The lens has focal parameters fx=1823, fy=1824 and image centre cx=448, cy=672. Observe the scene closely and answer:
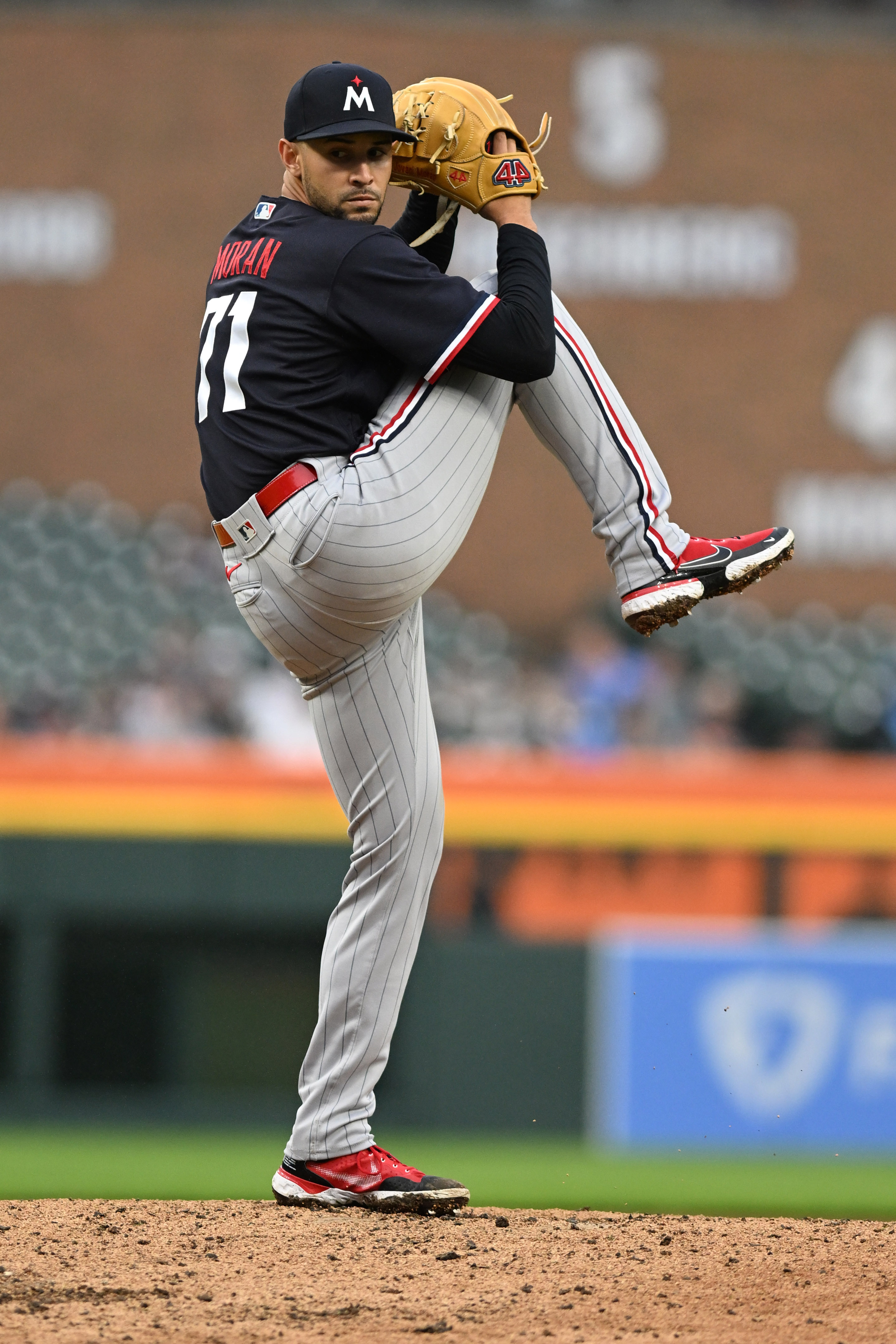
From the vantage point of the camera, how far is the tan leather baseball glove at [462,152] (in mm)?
3236

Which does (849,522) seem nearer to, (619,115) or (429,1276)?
(619,115)

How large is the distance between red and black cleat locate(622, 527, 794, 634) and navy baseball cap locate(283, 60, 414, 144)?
88cm

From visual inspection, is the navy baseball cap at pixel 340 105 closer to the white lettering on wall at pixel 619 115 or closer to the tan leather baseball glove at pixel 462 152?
the tan leather baseball glove at pixel 462 152

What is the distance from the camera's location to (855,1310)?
2.88 m

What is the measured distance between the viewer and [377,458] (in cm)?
311

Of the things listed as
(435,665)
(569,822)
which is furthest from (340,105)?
(435,665)

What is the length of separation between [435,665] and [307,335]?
7951 mm

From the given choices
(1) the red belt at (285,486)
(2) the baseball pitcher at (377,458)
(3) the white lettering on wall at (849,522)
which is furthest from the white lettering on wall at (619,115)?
(1) the red belt at (285,486)

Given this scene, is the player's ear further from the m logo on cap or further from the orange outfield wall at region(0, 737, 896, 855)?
the orange outfield wall at region(0, 737, 896, 855)

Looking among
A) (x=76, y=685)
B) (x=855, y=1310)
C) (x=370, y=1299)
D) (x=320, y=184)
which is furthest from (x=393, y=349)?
(x=76, y=685)

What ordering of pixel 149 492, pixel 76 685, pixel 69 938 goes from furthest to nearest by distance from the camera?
pixel 149 492
pixel 76 685
pixel 69 938

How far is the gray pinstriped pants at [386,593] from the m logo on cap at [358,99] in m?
0.36

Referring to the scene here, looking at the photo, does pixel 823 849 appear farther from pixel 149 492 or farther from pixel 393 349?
pixel 149 492

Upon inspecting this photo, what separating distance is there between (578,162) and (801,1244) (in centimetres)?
1149
